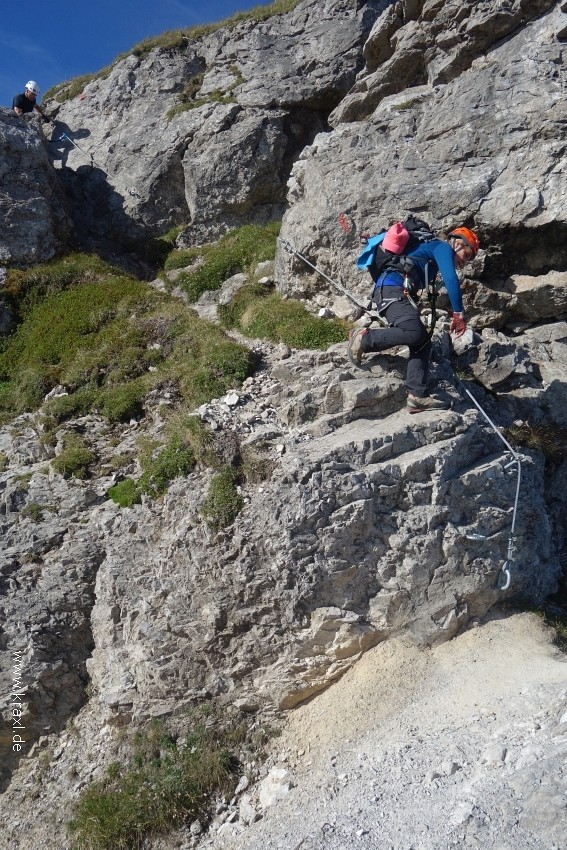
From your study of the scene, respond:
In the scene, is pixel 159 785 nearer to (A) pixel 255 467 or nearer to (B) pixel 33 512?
(A) pixel 255 467

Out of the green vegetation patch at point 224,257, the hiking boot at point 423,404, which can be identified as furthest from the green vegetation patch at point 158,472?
the green vegetation patch at point 224,257

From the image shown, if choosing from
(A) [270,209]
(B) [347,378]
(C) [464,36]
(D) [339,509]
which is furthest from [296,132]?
(D) [339,509]

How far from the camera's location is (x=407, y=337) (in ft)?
32.0

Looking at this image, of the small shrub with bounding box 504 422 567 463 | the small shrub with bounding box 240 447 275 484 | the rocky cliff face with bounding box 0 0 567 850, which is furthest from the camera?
the small shrub with bounding box 504 422 567 463

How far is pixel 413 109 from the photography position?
14117 mm

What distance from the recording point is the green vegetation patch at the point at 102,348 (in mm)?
Answer: 12023

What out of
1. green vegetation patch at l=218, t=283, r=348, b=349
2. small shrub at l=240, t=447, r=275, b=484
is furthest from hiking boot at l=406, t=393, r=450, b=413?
green vegetation patch at l=218, t=283, r=348, b=349

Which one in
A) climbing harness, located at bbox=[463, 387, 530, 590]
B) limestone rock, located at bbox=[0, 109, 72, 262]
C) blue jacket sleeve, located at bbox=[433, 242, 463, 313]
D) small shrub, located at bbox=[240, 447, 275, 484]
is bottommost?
climbing harness, located at bbox=[463, 387, 530, 590]

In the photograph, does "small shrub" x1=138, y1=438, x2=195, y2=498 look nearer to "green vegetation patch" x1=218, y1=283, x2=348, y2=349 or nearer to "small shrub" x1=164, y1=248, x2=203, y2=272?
"green vegetation patch" x1=218, y1=283, x2=348, y2=349

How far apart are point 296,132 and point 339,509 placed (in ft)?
49.0

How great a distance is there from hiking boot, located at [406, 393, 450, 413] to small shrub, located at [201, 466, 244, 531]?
115 inches

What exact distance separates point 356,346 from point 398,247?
63.5 inches

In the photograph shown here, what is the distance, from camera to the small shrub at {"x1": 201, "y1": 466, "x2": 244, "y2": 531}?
368 inches

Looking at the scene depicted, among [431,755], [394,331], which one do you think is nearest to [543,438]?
[394,331]
